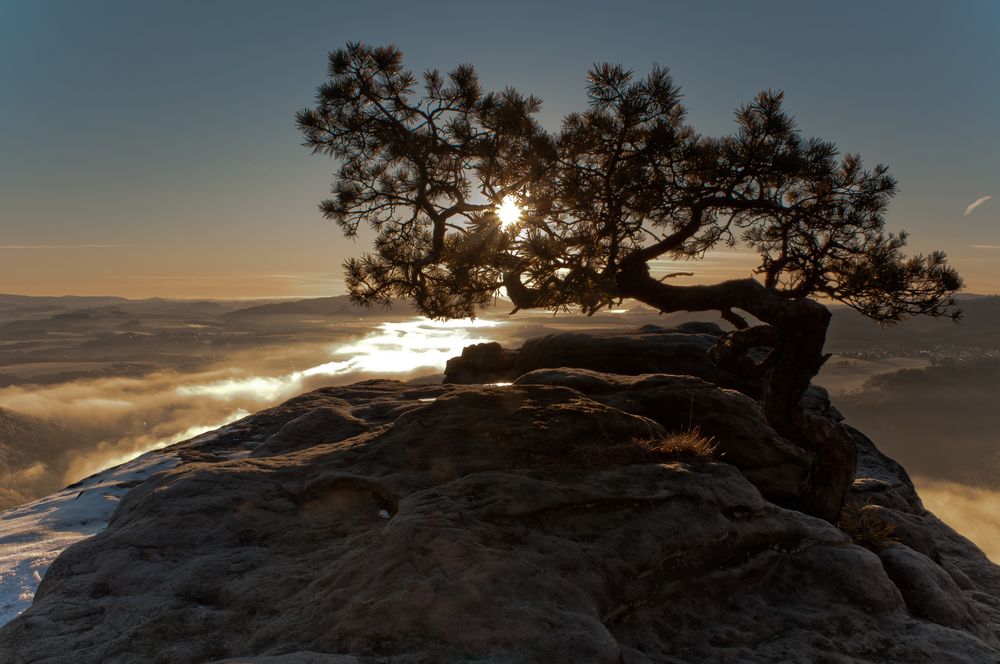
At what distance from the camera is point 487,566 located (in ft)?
16.5

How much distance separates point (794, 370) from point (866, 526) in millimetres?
2911

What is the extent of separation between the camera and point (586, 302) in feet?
32.1

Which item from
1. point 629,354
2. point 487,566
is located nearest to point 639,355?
point 629,354

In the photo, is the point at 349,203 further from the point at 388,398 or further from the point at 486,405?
the point at 486,405

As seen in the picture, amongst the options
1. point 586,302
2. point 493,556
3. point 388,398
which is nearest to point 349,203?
point 388,398

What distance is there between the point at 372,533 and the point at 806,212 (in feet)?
34.5

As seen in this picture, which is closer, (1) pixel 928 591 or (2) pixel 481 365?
(1) pixel 928 591

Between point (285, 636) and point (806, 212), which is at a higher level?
point (806, 212)

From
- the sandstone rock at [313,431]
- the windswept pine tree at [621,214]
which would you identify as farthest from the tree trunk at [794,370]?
the sandstone rock at [313,431]

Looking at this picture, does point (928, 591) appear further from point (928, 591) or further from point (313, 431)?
point (313, 431)

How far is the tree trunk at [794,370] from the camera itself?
29.0 feet

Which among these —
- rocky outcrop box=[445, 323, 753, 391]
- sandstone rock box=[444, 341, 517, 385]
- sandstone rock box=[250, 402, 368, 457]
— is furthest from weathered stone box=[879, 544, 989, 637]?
sandstone rock box=[444, 341, 517, 385]

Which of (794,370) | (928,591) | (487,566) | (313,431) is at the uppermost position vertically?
(794,370)

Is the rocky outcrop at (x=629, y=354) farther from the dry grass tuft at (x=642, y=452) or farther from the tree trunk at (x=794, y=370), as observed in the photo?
the dry grass tuft at (x=642, y=452)
